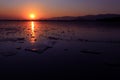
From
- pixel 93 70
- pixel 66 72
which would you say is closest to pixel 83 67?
pixel 93 70

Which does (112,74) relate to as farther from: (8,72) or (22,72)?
(8,72)

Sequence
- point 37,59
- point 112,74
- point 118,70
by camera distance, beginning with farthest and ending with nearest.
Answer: point 37,59 → point 118,70 → point 112,74

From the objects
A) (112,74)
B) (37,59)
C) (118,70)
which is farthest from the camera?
(37,59)

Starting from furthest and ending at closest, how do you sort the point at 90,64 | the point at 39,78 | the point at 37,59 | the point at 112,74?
1. the point at 37,59
2. the point at 90,64
3. the point at 112,74
4. the point at 39,78

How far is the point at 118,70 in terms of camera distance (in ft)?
17.3

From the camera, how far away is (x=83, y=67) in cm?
555

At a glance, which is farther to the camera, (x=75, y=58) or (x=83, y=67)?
(x=75, y=58)

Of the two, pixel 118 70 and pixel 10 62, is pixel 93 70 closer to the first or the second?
pixel 118 70

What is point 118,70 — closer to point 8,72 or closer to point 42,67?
point 42,67

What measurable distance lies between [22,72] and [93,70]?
224 centimetres

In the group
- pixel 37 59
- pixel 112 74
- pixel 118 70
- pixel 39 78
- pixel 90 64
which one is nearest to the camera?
pixel 39 78

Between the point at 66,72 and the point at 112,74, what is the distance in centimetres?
138

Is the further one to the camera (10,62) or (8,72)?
(10,62)

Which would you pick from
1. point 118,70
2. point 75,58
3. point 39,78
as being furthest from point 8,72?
point 118,70
